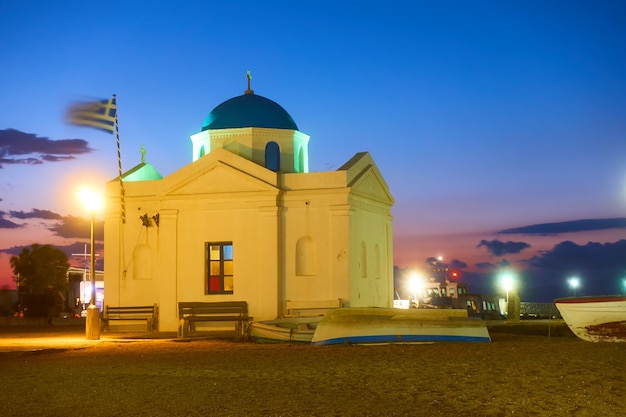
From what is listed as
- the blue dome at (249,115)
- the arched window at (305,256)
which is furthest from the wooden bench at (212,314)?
the blue dome at (249,115)

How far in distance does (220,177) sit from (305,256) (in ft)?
14.2

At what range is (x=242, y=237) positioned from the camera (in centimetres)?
→ 2981

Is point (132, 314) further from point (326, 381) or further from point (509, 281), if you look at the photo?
point (326, 381)

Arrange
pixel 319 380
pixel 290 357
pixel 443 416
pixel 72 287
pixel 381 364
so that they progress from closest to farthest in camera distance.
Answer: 1. pixel 443 416
2. pixel 319 380
3. pixel 381 364
4. pixel 290 357
5. pixel 72 287

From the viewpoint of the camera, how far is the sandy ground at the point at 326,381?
11352 mm

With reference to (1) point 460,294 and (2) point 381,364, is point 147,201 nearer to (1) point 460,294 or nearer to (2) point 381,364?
(2) point 381,364

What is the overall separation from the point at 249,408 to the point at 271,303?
17.7 metres

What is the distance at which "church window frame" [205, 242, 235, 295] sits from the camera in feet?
98.8

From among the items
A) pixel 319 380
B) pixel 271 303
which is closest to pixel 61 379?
pixel 319 380

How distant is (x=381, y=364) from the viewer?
1623cm

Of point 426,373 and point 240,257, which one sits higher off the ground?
point 240,257

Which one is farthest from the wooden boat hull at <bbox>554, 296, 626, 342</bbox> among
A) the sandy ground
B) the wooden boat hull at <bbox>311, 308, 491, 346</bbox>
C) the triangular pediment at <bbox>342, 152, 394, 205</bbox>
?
the triangular pediment at <bbox>342, 152, 394, 205</bbox>

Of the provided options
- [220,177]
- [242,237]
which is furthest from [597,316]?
[220,177]

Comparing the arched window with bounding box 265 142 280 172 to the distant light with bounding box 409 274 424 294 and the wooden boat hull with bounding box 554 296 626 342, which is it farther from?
the distant light with bounding box 409 274 424 294
